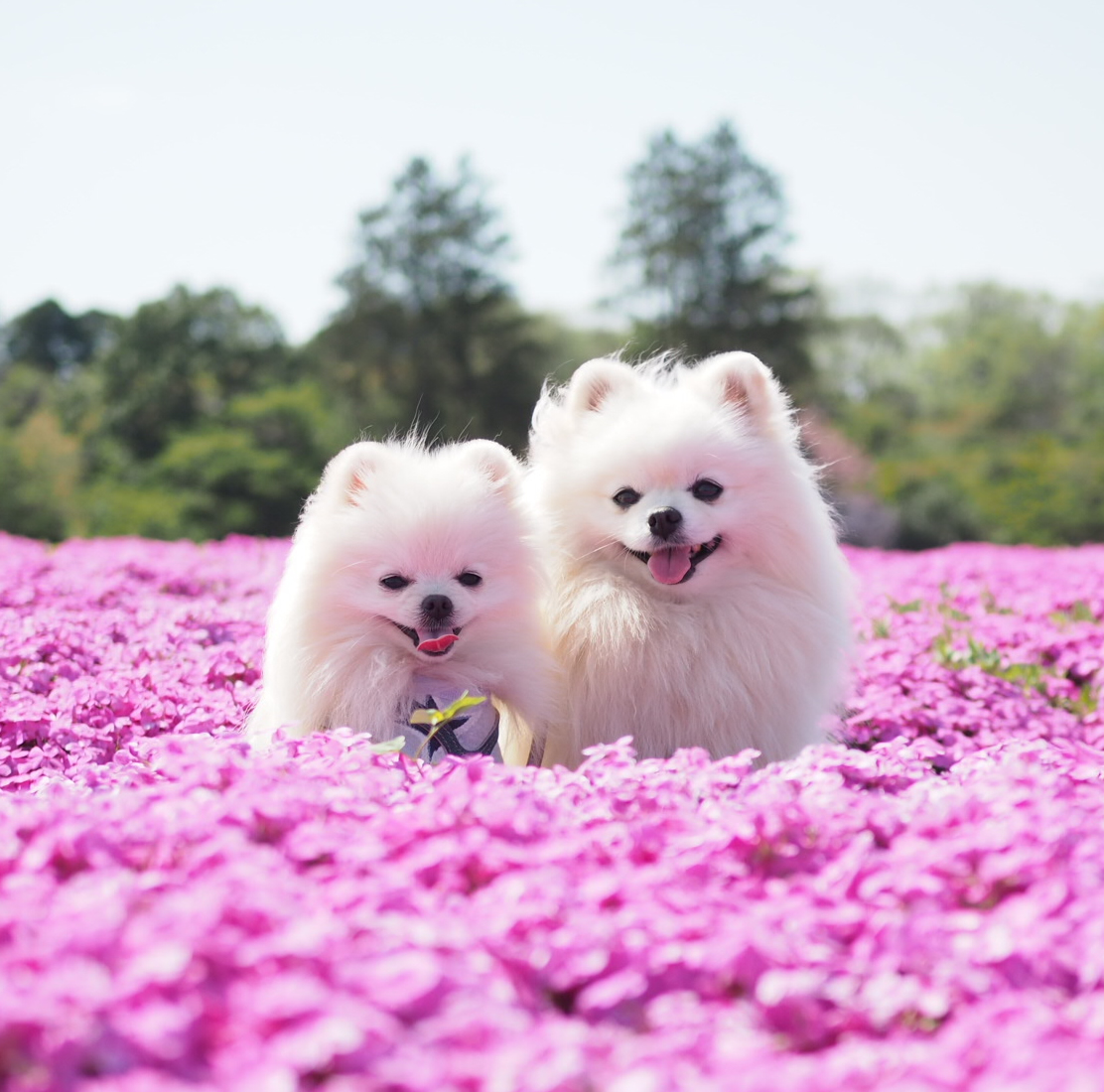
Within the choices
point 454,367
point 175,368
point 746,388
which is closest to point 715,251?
point 454,367

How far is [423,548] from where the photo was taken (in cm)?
386

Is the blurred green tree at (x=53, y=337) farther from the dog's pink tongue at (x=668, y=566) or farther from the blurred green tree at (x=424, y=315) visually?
the dog's pink tongue at (x=668, y=566)

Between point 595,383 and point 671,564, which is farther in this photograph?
point 595,383

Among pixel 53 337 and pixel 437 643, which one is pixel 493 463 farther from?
pixel 53 337

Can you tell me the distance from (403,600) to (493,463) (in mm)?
632

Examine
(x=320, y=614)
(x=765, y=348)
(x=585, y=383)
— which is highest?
(x=765, y=348)

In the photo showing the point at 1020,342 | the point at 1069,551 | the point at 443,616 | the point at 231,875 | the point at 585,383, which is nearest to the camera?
the point at 231,875

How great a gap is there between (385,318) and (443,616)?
32.2m

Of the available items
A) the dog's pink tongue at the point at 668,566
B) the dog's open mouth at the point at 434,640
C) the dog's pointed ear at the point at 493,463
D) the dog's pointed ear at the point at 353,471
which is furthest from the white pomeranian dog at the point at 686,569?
the dog's pointed ear at the point at 353,471

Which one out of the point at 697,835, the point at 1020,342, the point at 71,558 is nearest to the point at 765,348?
the point at 1020,342

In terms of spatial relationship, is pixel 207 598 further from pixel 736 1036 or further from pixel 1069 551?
pixel 1069 551

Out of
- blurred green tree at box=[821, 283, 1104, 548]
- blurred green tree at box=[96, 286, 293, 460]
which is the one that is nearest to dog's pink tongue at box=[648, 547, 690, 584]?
blurred green tree at box=[821, 283, 1104, 548]

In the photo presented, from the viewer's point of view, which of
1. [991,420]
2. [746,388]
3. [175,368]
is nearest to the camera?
[746,388]

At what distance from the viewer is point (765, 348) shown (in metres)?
34.8
